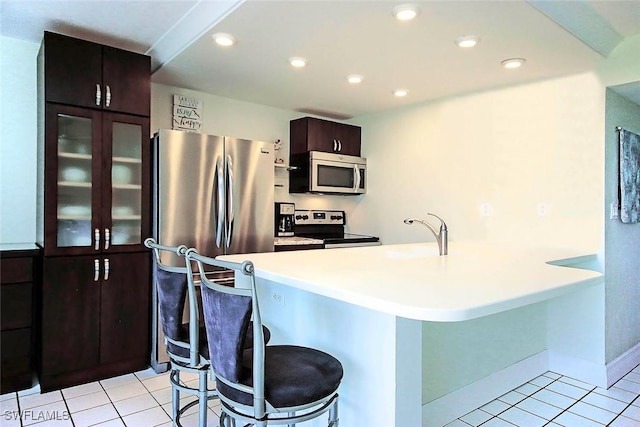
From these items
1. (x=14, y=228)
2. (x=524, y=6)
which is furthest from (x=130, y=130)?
(x=524, y=6)

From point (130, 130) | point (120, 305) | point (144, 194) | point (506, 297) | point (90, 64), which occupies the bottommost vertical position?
point (120, 305)

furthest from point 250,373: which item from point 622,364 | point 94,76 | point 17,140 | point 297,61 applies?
point 622,364

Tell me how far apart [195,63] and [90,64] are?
0.68m

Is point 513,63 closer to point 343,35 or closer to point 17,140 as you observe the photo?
point 343,35

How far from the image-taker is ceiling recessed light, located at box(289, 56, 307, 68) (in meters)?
2.80

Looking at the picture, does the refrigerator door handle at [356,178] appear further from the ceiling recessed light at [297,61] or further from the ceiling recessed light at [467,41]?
the ceiling recessed light at [467,41]

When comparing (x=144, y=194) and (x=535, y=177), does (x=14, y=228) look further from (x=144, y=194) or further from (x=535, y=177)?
(x=535, y=177)

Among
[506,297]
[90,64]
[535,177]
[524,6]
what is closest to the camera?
[506,297]

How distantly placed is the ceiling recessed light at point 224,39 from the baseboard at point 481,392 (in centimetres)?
236

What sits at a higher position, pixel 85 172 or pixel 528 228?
pixel 85 172

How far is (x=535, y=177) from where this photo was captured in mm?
3193

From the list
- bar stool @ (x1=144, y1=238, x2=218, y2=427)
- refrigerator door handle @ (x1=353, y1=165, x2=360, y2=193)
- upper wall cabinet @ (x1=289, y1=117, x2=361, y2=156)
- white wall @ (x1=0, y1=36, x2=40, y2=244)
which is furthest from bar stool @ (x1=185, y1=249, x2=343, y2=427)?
refrigerator door handle @ (x1=353, y1=165, x2=360, y2=193)

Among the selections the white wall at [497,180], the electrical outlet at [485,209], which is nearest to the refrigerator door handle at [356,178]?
the white wall at [497,180]

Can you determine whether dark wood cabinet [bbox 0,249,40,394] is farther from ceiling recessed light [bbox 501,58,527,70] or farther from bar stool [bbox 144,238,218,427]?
ceiling recessed light [bbox 501,58,527,70]
